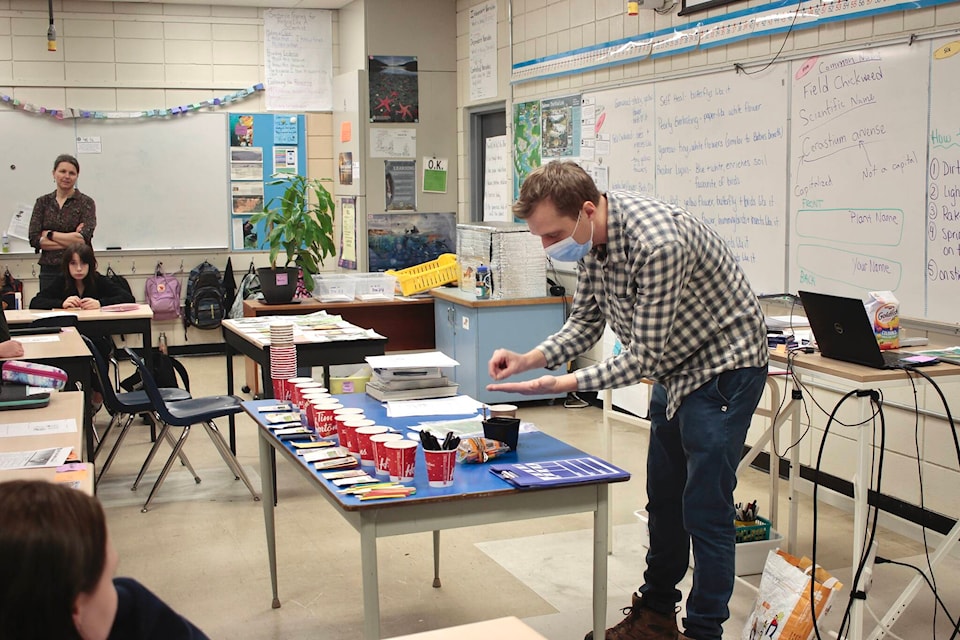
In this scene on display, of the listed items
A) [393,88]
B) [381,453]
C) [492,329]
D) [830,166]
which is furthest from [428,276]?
[381,453]

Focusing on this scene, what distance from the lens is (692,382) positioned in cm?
278

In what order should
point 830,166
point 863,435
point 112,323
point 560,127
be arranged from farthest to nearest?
point 560,127, point 112,323, point 830,166, point 863,435

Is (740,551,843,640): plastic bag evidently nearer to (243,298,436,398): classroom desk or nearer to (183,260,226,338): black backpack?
(243,298,436,398): classroom desk

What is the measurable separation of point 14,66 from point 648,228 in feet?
24.1

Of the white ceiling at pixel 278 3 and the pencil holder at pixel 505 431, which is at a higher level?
the white ceiling at pixel 278 3

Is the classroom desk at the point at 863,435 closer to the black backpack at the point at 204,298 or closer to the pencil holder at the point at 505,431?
the pencil holder at the point at 505,431

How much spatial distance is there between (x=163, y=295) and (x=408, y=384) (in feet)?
18.9

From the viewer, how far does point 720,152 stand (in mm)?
5344

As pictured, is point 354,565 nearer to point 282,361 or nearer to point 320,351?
point 282,361

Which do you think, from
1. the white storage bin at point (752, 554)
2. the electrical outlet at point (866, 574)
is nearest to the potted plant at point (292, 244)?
the white storage bin at point (752, 554)

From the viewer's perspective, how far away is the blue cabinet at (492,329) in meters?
6.54

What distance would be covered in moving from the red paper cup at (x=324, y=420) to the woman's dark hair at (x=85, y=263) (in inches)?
138

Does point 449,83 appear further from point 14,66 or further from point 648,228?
point 648,228

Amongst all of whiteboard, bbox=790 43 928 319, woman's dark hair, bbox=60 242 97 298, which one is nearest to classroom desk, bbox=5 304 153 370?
woman's dark hair, bbox=60 242 97 298
